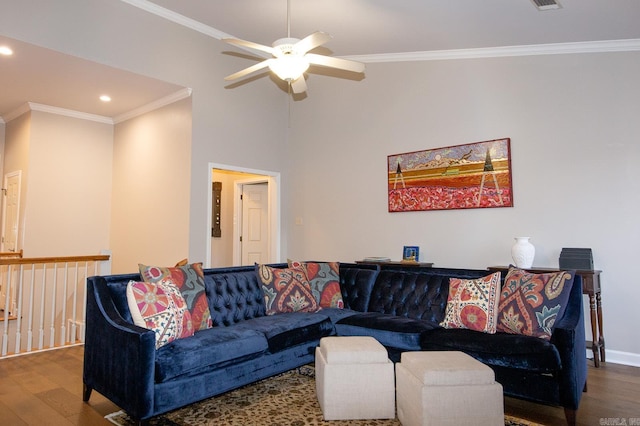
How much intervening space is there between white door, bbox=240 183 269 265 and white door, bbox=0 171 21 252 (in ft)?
10.8

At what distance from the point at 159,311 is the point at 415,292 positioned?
2166mm

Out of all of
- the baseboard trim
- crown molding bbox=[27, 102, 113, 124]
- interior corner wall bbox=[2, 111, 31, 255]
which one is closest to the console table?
the baseboard trim

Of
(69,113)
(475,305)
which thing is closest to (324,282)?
(475,305)

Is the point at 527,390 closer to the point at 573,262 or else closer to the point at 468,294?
the point at 468,294

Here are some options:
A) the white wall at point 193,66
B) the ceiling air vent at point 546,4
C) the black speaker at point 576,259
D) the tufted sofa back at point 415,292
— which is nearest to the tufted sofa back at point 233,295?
→ the tufted sofa back at point 415,292

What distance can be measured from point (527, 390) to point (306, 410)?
1396 mm

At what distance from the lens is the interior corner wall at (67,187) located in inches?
223

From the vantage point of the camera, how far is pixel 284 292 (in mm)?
3754

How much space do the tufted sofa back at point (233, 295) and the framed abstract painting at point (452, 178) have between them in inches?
88.5

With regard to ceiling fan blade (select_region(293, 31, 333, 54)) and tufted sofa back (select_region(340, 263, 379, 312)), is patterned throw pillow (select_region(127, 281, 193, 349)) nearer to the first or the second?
tufted sofa back (select_region(340, 263, 379, 312))

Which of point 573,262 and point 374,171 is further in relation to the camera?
point 374,171

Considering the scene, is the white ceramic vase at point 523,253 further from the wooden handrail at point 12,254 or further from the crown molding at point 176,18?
the wooden handrail at point 12,254

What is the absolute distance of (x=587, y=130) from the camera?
4035mm

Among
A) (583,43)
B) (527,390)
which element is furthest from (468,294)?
(583,43)
